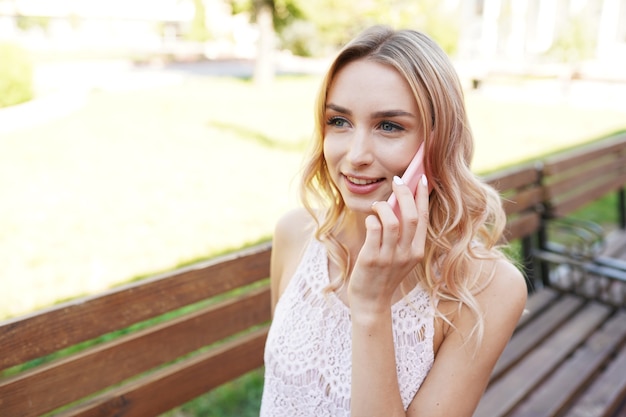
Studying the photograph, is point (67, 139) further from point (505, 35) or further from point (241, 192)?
point (505, 35)

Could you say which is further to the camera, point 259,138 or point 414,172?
point 259,138

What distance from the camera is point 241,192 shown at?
718 cm

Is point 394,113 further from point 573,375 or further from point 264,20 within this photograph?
point 264,20

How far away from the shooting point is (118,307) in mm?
2061

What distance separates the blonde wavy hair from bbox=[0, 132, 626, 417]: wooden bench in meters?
0.65

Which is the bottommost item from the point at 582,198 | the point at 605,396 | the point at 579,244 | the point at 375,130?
the point at 605,396

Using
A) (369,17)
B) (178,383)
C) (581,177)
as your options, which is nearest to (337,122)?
(178,383)

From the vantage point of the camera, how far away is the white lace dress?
69.9 inches

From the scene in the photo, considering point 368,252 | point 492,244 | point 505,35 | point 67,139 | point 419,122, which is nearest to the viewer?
point 368,252

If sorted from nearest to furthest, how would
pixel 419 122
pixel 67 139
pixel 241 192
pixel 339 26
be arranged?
pixel 419 122 < pixel 241 192 < pixel 67 139 < pixel 339 26

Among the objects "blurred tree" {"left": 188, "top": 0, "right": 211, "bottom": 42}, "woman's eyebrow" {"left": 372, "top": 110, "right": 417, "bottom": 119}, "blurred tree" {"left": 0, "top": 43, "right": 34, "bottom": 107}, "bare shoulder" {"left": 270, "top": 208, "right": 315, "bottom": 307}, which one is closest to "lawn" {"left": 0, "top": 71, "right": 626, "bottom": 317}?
"bare shoulder" {"left": 270, "top": 208, "right": 315, "bottom": 307}

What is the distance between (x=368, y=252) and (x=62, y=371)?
1.12 m

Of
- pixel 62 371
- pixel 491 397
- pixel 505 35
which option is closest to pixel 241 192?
pixel 491 397

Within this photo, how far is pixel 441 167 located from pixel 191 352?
1239mm
